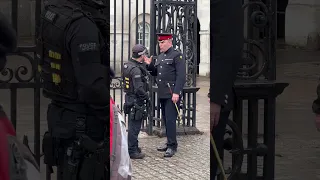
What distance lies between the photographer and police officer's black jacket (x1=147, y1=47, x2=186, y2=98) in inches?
251

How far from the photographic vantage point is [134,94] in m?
6.00

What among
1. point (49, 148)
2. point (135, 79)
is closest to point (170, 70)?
point (135, 79)

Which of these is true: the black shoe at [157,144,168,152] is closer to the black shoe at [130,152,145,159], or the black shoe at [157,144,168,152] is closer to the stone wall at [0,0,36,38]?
the black shoe at [130,152,145,159]

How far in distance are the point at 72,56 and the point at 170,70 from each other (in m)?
4.80

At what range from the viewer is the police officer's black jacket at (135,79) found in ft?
18.7

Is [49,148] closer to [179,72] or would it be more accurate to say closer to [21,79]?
[21,79]

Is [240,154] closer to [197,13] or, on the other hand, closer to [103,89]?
[103,89]

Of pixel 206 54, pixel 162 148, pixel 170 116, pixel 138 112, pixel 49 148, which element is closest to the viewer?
pixel 49 148

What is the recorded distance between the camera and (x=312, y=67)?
80.3 inches

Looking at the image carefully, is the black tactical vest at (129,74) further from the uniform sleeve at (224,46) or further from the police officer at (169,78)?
the uniform sleeve at (224,46)

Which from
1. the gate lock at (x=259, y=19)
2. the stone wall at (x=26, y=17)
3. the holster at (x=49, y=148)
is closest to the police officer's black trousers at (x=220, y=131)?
the gate lock at (x=259, y=19)

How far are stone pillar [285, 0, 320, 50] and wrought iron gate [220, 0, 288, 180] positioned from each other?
0.23ft

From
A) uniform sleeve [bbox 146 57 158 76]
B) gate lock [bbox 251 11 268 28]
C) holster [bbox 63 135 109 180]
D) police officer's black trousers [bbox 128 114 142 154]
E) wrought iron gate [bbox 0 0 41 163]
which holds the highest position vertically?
gate lock [bbox 251 11 268 28]

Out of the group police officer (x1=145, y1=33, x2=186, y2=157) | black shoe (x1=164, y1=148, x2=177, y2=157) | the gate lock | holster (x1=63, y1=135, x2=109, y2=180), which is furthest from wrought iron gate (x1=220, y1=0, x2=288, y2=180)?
black shoe (x1=164, y1=148, x2=177, y2=157)
